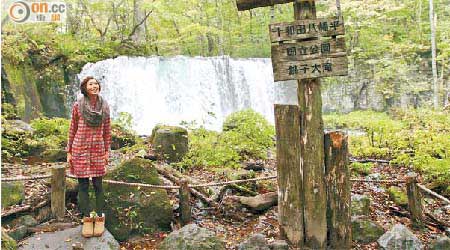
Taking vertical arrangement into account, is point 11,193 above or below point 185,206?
above

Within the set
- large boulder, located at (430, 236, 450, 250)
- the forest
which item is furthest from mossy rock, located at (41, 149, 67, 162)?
large boulder, located at (430, 236, 450, 250)

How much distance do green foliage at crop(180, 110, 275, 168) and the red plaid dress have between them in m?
3.57

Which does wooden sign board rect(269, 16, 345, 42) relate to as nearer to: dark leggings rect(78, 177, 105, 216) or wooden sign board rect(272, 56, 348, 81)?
wooden sign board rect(272, 56, 348, 81)

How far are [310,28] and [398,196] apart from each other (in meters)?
3.32

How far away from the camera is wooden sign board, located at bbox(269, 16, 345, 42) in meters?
3.99

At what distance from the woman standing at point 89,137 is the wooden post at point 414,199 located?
12.6 ft

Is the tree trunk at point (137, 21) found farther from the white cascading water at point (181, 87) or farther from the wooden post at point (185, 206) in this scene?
the wooden post at point (185, 206)

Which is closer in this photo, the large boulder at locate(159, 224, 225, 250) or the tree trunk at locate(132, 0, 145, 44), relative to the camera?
the large boulder at locate(159, 224, 225, 250)

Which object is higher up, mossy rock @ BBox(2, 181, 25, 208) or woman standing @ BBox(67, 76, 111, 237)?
woman standing @ BBox(67, 76, 111, 237)

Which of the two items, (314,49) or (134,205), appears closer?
(314,49)

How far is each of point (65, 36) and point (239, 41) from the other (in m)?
12.2

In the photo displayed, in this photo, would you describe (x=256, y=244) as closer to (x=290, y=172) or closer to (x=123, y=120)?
(x=290, y=172)

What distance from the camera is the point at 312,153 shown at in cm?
→ 408

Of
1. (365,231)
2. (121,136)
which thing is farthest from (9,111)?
(365,231)
